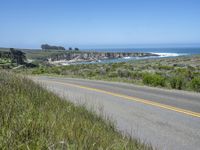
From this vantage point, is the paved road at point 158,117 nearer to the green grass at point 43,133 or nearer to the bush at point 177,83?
the green grass at point 43,133

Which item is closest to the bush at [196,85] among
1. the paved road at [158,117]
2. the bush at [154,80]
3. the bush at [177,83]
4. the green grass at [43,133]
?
the bush at [177,83]

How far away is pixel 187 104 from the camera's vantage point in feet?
42.6

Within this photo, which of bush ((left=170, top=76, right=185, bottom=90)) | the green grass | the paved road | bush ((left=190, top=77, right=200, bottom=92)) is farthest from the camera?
bush ((left=170, top=76, right=185, bottom=90))

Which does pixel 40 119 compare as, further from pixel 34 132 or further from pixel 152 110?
pixel 152 110

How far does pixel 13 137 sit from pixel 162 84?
17542mm

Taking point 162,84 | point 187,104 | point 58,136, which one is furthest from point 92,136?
point 162,84

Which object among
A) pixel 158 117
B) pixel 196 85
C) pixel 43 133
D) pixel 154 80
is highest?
pixel 43 133

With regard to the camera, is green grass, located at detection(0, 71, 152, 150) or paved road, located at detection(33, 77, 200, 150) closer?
green grass, located at detection(0, 71, 152, 150)

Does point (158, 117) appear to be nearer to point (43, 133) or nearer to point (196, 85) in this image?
point (43, 133)

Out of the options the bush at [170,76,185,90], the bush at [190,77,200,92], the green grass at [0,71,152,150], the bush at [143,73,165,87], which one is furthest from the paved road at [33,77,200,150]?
the bush at [143,73,165,87]

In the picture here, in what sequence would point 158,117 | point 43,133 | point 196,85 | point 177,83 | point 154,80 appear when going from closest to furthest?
1. point 43,133
2. point 158,117
3. point 196,85
4. point 177,83
5. point 154,80

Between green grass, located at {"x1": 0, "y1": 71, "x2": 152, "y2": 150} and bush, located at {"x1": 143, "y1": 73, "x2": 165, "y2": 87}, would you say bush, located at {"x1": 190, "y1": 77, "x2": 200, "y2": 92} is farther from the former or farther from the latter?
green grass, located at {"x1": 0, "y1": 71, "x2": 152, "y2": 150}

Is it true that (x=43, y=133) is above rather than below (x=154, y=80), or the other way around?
above

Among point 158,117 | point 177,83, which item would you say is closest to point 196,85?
point 177,83
